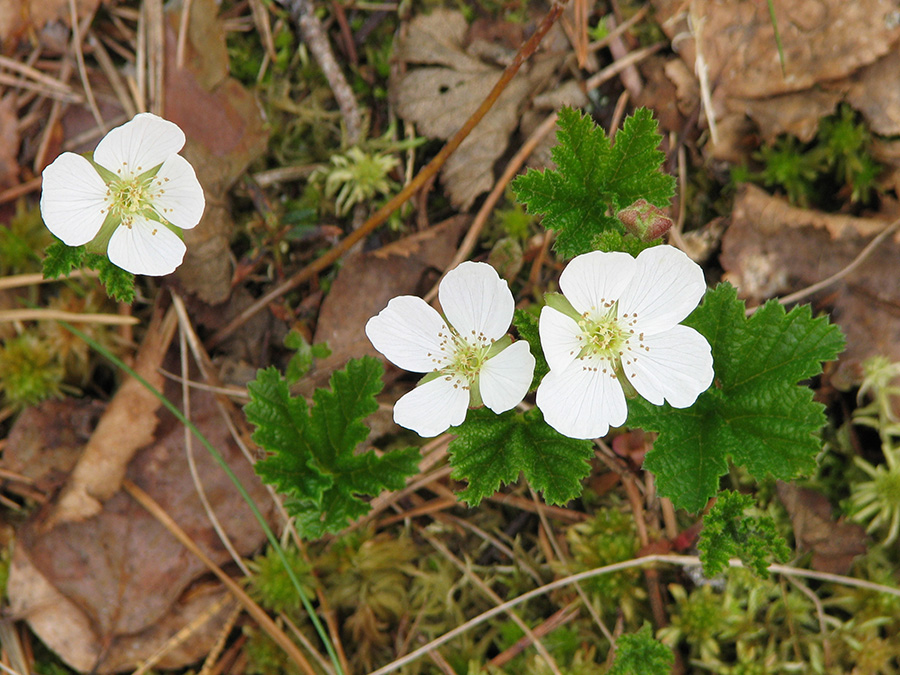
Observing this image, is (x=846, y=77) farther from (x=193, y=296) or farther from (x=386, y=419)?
(x=193, y=296)

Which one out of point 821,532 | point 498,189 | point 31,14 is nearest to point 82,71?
point 31,14

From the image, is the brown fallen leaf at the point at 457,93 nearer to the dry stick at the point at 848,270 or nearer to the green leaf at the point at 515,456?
the green leaf at the point at 515,456

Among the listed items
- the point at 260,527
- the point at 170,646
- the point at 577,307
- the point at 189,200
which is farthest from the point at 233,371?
the point at 577,307

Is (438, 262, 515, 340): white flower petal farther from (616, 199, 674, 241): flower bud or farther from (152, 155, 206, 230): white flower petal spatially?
(152, 155, 206, 230): white flower petal

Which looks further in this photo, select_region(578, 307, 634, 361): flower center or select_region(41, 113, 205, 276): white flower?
select_region(41, 113, 205, 276): white flower

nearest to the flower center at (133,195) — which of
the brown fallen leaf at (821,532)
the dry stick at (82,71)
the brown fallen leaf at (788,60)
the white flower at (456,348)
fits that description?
the dry stick at (82,71)

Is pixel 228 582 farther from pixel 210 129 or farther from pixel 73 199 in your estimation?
pixel 210 129

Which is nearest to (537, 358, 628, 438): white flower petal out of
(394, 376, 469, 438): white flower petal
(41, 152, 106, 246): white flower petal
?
(394, 376, 469, 438): white flower petal
